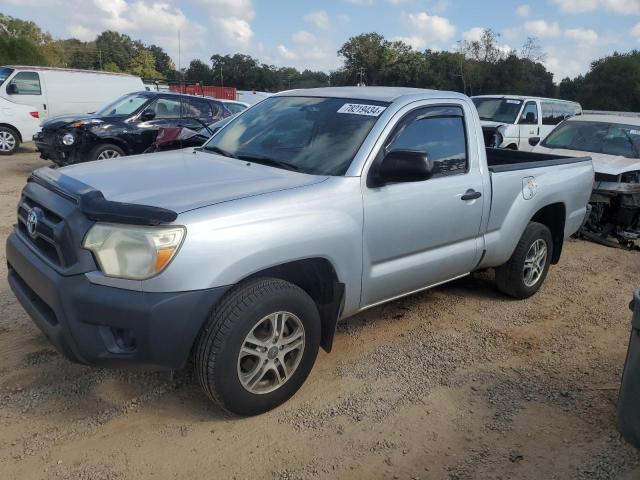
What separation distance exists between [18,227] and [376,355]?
96.4 inches

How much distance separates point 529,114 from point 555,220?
353 inches

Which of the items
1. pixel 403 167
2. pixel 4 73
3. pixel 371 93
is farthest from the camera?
pixel 4 73

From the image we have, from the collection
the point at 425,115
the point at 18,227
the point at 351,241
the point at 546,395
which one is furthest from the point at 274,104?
the point at 546,395

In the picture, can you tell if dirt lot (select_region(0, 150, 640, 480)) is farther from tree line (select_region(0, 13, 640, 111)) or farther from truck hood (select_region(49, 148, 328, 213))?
tree line (select_region(0, 13, 640, 111))

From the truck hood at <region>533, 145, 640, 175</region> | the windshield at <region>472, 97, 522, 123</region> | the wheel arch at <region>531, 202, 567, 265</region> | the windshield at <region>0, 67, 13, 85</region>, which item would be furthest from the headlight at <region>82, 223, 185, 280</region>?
the windshield at <region>0, 67, 13, 85</region>

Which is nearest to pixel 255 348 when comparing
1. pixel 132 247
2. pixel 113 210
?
pixel 132 247

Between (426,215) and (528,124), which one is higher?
(528,124)

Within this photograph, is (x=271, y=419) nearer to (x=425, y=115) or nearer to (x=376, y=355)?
(x=376, y=355)

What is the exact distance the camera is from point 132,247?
2.59m

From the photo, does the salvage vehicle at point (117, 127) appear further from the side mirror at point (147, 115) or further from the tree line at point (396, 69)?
the tree line at point (396, 69)

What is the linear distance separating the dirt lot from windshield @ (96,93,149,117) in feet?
21.0

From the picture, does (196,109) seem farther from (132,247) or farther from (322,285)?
(132,247)

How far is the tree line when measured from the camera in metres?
36.8

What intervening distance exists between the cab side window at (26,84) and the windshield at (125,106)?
4595mm
